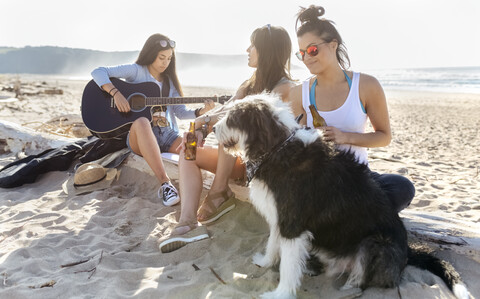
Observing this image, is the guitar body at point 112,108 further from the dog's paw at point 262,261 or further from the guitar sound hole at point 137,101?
the dog's paw at point 262,261

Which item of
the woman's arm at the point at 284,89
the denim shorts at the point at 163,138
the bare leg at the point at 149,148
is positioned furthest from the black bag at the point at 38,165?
the woman's arm at the point at 284,89

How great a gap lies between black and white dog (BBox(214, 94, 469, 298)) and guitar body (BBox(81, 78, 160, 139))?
8.93ft

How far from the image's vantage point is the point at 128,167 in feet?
16.5

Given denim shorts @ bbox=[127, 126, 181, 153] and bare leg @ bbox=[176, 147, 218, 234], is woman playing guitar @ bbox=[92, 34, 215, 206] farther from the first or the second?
bare leg @ bbox=[176, 147, 218, 234]

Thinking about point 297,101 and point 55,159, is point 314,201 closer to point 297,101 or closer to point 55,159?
point 297,101

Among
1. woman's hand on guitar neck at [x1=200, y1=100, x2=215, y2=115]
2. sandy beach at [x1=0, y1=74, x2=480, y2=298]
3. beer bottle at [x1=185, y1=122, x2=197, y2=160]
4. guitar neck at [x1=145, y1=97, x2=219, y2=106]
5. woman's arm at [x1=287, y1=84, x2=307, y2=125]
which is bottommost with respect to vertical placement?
sandy beach at [x1=0, y1=74, x2=480, y2=298]

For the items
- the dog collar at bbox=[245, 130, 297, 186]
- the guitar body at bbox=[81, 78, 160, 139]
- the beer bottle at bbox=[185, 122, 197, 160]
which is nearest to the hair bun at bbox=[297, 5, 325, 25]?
the dog collar at bbox=[245, 130, 297, 186]

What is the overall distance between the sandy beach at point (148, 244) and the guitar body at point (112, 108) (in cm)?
52

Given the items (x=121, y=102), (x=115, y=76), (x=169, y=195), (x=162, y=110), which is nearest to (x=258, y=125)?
(x=169, y=195)

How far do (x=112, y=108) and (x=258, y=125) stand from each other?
3.02 meters

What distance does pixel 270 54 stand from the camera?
3412 mm

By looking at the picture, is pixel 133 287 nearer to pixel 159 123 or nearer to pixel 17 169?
pixel 159 123

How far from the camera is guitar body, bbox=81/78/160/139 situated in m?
4.77

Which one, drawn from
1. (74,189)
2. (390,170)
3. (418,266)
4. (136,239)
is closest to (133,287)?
(136,239)
